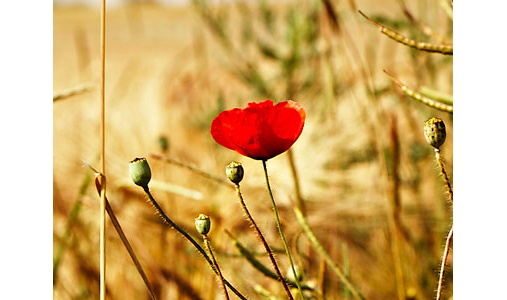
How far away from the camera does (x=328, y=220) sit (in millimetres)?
1185

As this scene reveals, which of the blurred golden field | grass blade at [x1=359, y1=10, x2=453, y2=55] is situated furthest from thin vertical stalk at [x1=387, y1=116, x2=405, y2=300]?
grass blade at [x1=359, y1=10, x2=453, y2=55]

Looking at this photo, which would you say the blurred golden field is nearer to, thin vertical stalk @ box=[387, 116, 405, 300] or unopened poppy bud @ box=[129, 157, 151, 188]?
thin vertical stalk @ box=[387, 116, 405, 300]

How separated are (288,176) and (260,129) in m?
1.22

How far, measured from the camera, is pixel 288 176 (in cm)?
156

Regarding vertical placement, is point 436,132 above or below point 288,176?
below

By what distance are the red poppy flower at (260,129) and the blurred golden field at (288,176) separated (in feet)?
0.90

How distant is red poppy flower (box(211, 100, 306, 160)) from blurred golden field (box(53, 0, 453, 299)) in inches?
10.8

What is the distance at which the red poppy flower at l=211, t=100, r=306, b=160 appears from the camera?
346mm

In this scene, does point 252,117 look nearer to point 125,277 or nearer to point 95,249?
point 125,277

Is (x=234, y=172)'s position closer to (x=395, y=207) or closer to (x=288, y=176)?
(x=395, y=207)

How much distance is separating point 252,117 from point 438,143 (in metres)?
0.12

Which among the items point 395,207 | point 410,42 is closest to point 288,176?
point 395,207

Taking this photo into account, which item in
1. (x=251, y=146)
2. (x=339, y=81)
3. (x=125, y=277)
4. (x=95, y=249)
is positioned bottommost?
(x=251, y=146)
